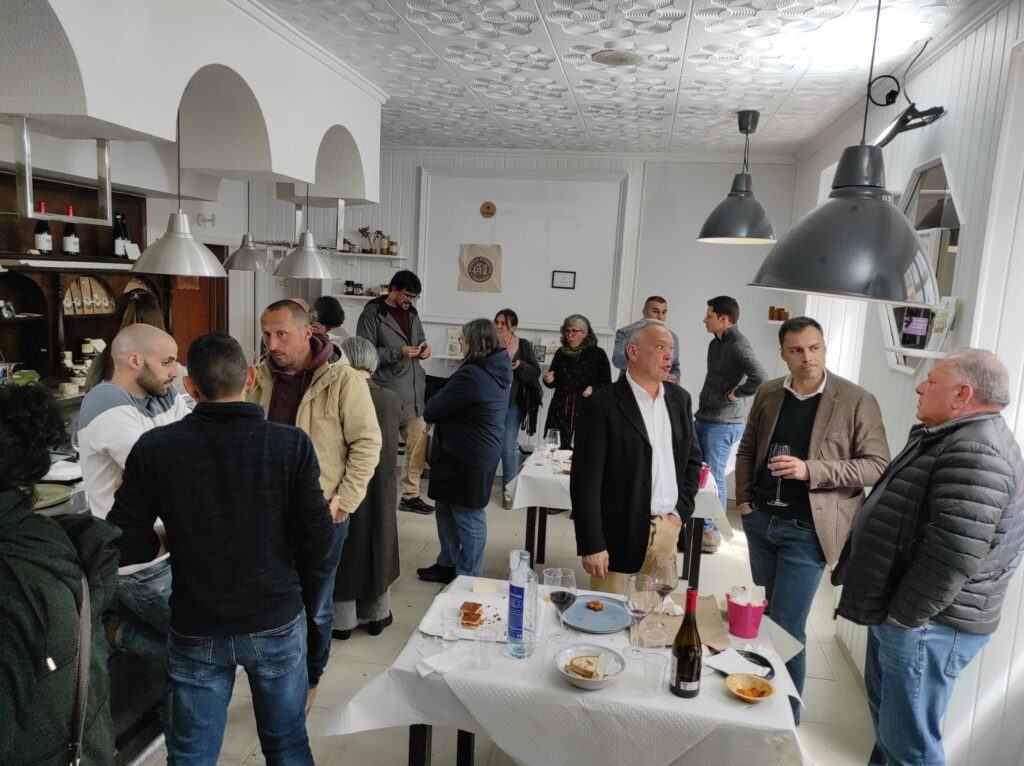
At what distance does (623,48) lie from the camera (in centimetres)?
351

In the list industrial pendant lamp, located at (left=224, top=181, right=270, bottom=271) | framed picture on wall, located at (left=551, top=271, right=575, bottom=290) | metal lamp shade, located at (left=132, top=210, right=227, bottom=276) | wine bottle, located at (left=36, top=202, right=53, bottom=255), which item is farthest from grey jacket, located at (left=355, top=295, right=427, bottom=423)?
metal lamp shade, located at (left=132, top=210, right=227, bottom=276)

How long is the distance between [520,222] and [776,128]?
2.46 metres

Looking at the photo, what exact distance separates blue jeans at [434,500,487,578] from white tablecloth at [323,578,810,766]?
6.22ft

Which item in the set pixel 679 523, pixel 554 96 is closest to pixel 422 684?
pixel 679 523

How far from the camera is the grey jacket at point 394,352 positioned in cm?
548

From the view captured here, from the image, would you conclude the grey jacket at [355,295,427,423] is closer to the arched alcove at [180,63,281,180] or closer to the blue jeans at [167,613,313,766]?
the arched alcove at [180,63,281,180]

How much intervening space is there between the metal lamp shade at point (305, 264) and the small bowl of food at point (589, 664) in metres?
2.94

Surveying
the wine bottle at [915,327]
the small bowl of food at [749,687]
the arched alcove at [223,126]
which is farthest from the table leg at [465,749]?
the arched alcove at [223,126]

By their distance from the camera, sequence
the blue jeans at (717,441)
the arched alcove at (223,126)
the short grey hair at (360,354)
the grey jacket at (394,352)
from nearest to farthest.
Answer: the arched alcove at (223,126) < the short grey hair at (360,354) < the blue jeans at (717,441) < the grey jacket at (394,352)

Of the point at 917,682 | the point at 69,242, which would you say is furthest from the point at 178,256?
the point at 917,682

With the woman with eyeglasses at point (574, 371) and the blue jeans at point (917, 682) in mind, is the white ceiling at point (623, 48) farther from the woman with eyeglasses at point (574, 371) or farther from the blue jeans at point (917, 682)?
the blue jeans at point (917, 682)

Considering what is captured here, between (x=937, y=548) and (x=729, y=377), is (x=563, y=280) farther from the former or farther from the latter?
(x=937, y=548)

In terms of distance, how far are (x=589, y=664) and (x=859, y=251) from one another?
132 cm

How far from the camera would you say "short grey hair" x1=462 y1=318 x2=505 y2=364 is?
144 inches
